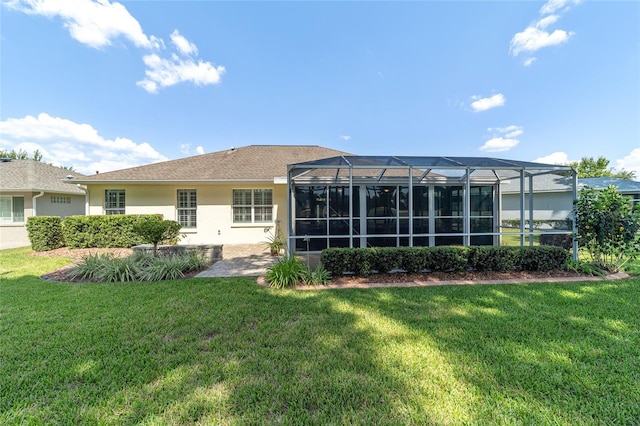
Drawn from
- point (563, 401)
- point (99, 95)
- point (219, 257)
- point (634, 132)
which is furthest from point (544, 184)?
point (99, 95)

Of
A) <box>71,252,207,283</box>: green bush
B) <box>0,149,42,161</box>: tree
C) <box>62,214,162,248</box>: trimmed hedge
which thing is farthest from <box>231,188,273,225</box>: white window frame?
<box>0,149,42,161</box>: tree

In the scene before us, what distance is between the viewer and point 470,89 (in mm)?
13438

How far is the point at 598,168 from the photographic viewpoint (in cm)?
3350

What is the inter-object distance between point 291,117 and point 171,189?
9.00 m

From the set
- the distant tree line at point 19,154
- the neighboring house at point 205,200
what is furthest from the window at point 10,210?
the distant tree line at point 19,154

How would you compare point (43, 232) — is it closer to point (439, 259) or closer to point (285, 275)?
point (285, 275)

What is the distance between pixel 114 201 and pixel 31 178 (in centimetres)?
628

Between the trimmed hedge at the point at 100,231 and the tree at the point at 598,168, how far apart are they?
47.6m

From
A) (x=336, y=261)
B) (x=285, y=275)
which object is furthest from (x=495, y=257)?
(x=285, y=275)

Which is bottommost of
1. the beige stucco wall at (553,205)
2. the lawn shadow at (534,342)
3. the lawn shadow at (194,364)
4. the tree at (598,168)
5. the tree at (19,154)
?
the lawn shadow at (534,342)

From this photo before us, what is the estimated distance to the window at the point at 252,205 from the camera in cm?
1147

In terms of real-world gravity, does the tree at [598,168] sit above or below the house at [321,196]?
above

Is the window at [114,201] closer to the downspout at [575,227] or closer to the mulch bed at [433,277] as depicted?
the mulch bed at [433,277]

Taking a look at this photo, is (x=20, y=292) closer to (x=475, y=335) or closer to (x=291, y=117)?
(x=475, y=335)
